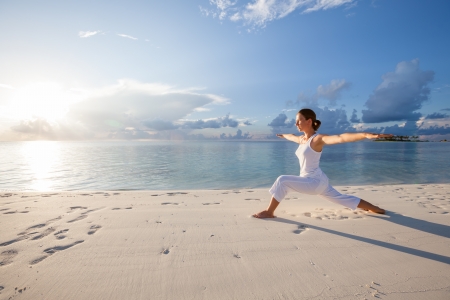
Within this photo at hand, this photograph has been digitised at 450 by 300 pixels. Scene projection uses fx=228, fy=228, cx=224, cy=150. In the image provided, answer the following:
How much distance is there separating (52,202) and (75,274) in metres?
4.15

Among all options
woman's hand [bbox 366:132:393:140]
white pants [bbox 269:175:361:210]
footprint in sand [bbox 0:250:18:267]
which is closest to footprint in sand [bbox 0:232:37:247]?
footprint in sand [bbox 0:250:18:267]

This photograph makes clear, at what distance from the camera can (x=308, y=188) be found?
4.34m

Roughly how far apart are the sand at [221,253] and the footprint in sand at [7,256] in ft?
0.04

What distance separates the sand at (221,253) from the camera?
2422 millimetres

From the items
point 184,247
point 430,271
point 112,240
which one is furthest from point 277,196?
point 112,240

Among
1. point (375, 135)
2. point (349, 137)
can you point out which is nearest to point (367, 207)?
point (349, 137)

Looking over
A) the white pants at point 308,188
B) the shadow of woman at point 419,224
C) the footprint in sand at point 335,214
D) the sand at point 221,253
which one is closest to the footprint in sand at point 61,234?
the sand at point 221,253

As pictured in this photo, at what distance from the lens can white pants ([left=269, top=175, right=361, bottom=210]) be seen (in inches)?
170

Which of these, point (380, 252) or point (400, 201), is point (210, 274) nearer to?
point (380, 252)

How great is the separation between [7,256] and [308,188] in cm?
471

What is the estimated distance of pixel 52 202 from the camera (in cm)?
584

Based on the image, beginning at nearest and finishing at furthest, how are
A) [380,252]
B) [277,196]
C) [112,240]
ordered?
[380,252]
[112,240]
[277,196]

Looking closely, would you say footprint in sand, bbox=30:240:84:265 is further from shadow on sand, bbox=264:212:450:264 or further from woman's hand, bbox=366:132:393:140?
woman's hand, bbox=366:132:393:140

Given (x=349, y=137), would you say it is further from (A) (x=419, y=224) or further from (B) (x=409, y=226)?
(A) (x=419, y=224)
